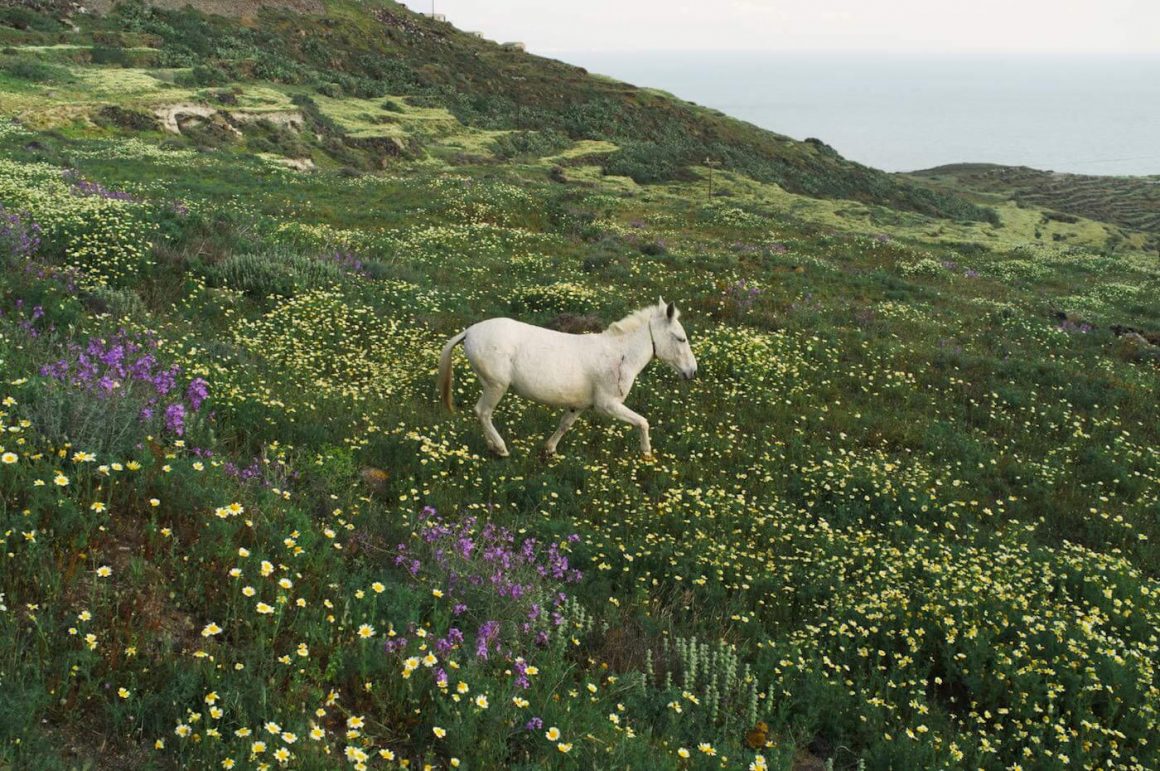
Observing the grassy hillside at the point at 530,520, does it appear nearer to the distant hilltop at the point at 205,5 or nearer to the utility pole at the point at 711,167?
the utility pole at the point at 711,167

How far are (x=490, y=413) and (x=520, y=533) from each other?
2578mm

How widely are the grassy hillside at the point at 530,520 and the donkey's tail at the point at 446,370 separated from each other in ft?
1.15

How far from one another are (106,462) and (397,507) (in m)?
3.09

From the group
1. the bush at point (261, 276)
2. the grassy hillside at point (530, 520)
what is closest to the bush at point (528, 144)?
the grassy hillside at point (530, 520)

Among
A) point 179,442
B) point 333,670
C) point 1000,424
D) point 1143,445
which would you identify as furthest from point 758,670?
point 1143,445

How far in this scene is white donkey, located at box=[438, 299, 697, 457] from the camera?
31.9 ft

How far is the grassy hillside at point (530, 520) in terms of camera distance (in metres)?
4.33

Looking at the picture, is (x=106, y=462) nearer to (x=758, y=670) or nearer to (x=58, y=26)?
(x=758, y=670)

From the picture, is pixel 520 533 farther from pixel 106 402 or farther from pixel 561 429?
pixel 106 402

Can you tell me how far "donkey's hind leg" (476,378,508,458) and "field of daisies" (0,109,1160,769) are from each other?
234 millimetres

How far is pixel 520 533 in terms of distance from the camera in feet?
25.1

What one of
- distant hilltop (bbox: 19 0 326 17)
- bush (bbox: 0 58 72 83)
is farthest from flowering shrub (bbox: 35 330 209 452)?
distant hilltop (bbox: 19 0 326 17)

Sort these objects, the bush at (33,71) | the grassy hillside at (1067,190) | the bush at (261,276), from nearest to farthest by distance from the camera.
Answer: the bush at (261,276), the bush at (33,71), the grassy hillside at (1067,190)

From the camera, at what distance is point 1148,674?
6.33m
